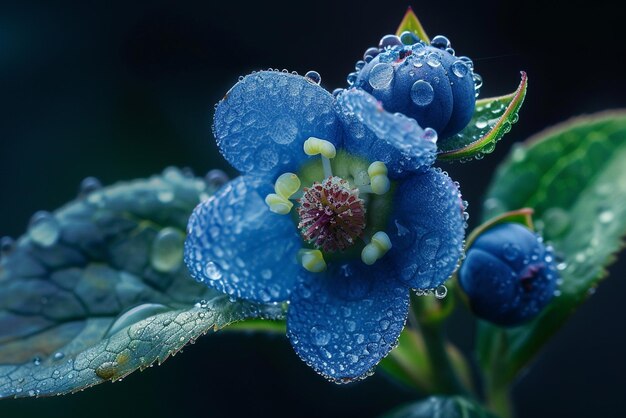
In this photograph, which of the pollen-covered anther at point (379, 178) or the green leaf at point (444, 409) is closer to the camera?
the pollen-covered anther at point (379, 178)

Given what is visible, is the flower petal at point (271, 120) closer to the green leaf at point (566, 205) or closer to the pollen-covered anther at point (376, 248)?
the pollen-covered anther at point (376, 248)

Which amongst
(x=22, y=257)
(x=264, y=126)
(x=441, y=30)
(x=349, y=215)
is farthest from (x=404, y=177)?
(x=441, y=30)

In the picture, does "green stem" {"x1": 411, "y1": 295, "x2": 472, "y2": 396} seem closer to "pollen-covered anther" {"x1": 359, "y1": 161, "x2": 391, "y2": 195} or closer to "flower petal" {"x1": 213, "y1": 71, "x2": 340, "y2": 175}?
"pollen-covered anther" {"x1": 359, "y1": 161, "x2": 391, "y2": 195}

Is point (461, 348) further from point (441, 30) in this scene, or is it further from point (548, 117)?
point (441, 30)

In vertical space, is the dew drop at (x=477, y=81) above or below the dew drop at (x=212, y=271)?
above

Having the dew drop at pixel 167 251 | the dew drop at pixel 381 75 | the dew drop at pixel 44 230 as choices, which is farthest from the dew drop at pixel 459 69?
the dew drop at pixel 44 230

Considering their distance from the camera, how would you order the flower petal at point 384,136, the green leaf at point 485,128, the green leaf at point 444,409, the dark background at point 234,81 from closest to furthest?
the flower petal at point 384,136, the green leaf at point 485,128, the green leaf at point 444,409, the dark background at point 234,81
